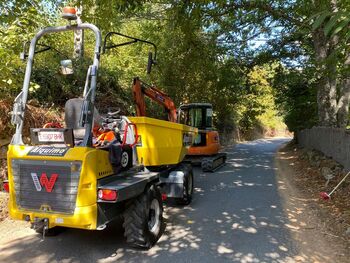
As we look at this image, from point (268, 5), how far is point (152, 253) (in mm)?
10689

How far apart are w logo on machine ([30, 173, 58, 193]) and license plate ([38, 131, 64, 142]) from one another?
0.46 m

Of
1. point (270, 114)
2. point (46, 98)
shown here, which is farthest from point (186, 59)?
point (270, 114)

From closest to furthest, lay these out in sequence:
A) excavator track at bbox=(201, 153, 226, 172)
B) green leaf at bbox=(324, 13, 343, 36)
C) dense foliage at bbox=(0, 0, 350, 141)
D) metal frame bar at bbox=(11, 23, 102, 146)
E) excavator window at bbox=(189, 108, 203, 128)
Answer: green leaf at bbox=(324, 13, 343, 36), metal frame bar at bbox=(11, 23, 102, 146), dense foliage at bbox=(0, 0, 350, 141), excavator track at bbox=(201, 153, 226, 172), excavator window at bbox=(189, 108, 203, 128)

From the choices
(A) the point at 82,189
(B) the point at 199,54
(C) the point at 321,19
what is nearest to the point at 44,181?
(A) the point at 82,189

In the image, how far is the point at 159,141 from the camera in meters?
6.91

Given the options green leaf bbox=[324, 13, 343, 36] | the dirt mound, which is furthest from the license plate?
green leaf bbox=[324, 13, 343, 36]

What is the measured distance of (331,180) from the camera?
1005 cm

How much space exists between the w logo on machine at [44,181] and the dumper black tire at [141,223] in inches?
44.5

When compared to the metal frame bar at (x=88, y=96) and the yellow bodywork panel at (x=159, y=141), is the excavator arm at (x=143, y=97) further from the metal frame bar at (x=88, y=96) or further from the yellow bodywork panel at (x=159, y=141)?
the metal frame bar at (x=88, y=96)

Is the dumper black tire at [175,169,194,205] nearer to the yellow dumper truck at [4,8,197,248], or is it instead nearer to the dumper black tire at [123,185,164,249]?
the yellow dumper truck at [4,8,197,248]

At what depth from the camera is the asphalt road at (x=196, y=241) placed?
Result: 521 centimetres

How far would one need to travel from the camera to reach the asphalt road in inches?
205

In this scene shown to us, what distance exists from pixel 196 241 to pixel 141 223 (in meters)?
1.04

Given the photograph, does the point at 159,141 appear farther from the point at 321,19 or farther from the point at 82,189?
the point at 321,19
